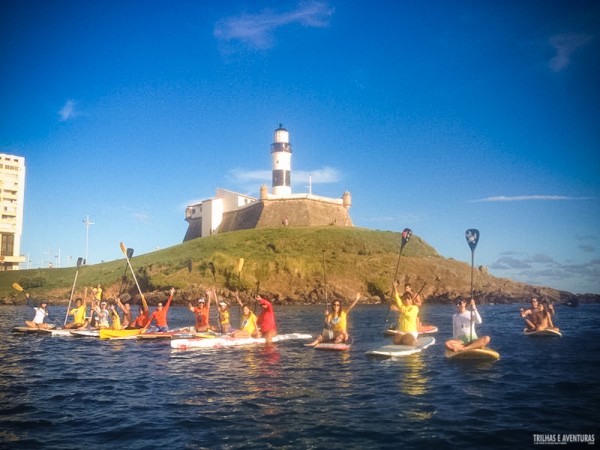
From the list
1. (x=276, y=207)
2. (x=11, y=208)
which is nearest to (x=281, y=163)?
(x=276, y=207)

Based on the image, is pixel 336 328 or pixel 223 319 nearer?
pixel 336 328

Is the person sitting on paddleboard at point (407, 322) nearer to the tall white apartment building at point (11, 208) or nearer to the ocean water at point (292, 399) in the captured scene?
the ocean water at point (292, 399)

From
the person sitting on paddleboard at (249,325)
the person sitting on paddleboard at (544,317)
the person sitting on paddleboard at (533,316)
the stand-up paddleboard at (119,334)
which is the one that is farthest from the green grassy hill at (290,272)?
the person sitting on paddleboard at (249,325)

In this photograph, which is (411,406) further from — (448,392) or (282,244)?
(282,244)

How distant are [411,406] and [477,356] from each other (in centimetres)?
583

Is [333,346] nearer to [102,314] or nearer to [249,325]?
[249,325]

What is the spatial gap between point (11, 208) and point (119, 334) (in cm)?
8254

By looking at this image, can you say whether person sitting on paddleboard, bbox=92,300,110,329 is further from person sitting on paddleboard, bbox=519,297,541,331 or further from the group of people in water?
person sitting on paddleboard, bbox=519,297,541,331

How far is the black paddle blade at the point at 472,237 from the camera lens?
18.3 metres

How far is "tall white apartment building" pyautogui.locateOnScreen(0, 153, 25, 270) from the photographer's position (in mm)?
87625

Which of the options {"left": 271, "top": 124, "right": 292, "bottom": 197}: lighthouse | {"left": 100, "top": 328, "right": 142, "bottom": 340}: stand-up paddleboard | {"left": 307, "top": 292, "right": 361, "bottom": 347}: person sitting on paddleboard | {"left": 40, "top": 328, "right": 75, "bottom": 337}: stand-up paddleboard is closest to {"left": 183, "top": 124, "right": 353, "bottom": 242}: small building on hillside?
{"left": 271, "top": 124, "right": 292, "bottom": 197}: lighthouse

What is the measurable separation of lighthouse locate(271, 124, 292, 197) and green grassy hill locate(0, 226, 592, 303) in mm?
13110

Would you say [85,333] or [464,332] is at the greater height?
[464,332]

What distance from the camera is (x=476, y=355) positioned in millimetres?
15320
